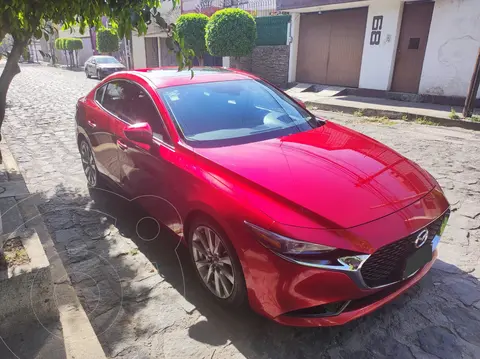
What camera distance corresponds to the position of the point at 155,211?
3.32 meters

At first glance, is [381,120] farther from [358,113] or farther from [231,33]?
[231,33]

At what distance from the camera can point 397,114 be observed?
32.3ft

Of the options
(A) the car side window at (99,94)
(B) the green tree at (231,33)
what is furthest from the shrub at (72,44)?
(A) the car side window at (99,94)

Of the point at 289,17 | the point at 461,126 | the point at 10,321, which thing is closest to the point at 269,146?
the point at 10,321

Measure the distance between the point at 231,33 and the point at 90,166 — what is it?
11.7 m

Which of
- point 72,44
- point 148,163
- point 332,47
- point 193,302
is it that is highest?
point 72,44

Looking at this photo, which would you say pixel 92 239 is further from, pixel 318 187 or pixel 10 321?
pixel 318 187

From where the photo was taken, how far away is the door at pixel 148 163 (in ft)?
9.83

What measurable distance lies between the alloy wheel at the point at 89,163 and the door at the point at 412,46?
11057 millimetres

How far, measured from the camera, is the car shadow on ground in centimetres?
238

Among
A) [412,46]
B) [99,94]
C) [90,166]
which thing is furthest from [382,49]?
[90,166]

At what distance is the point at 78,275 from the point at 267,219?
1935 millimetres

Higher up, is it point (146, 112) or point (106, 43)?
point (106, 43)

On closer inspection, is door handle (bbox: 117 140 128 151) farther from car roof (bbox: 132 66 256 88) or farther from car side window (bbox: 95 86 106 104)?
car side window (bbox: 95 86 106 104)
